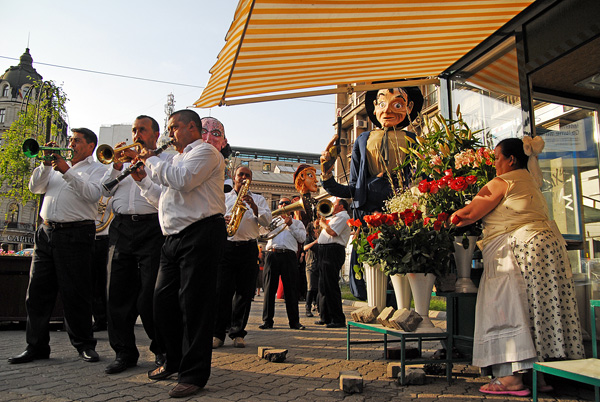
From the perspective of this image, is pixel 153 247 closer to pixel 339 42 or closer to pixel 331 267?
pixel 339 42

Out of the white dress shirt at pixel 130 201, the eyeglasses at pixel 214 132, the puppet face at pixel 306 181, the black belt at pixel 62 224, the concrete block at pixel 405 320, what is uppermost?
the eyeglasses at pixel 214 132

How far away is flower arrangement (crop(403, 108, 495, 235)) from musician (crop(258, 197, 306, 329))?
3589mm

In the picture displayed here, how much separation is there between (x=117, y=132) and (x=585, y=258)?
43136 mm

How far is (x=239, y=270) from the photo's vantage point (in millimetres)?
6328

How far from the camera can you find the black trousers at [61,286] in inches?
193

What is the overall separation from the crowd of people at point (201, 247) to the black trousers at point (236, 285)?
0.02 metres

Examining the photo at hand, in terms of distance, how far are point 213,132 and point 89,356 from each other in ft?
10.1

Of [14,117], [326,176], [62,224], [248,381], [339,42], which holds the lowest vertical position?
[248,381]

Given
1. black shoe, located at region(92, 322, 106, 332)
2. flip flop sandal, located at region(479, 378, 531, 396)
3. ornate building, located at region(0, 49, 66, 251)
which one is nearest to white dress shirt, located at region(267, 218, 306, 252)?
black shoe, located at region(92, 322, 106, 332)

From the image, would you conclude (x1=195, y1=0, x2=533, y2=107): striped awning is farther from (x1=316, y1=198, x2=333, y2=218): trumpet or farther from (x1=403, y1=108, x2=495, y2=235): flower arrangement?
(x1=316, y1=198, x2=333, y2=218): trumpet

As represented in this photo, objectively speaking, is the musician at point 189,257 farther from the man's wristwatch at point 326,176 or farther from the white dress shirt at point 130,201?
the man's wristwatch at point 326,176

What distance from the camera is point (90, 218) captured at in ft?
17.0

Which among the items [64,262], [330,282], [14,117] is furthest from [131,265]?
[14,117]

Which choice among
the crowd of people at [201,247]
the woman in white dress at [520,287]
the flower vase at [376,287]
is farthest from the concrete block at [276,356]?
the woman in white dress at [520,287]
